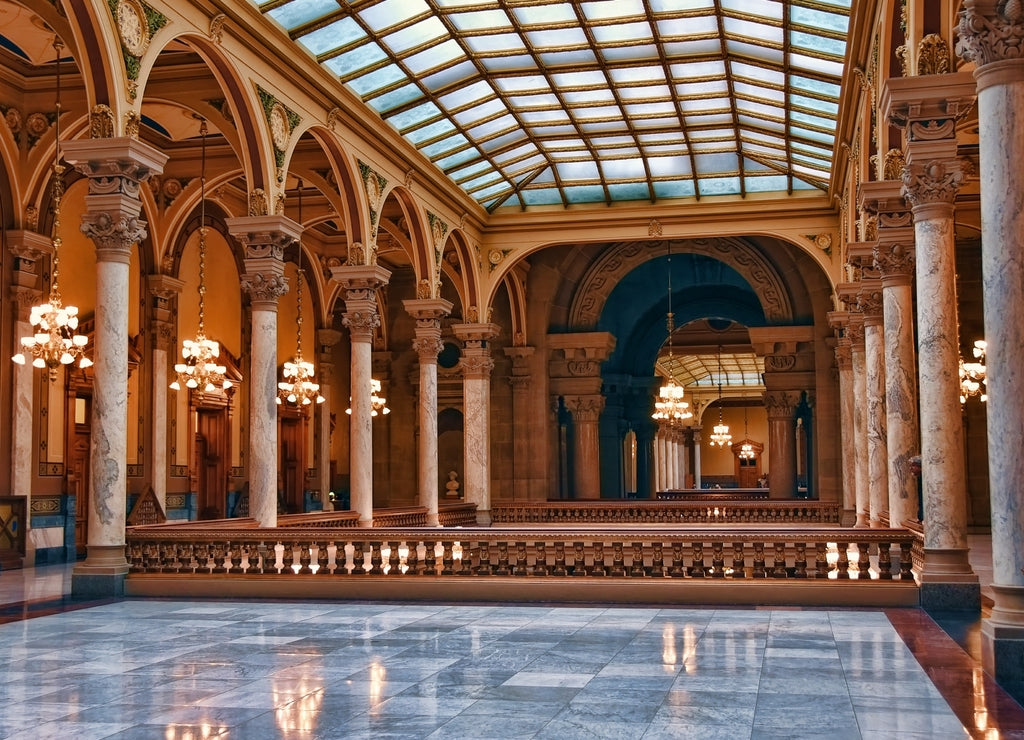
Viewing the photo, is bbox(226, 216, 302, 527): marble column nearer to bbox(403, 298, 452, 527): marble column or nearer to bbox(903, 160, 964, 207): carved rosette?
bbox(403, 298, 452, 527): marble column

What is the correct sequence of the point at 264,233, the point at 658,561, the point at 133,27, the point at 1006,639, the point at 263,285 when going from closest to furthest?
the point at 1006,639, the point at 658,561, the point at 133,27, the point at 264,233, the point at 263,285

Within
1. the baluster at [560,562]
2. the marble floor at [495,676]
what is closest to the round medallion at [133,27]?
the marble floor at [495,676]

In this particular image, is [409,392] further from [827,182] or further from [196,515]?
[827,182]

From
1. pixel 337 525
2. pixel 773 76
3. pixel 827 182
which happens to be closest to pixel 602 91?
pixel 773 76

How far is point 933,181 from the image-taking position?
34.2ft

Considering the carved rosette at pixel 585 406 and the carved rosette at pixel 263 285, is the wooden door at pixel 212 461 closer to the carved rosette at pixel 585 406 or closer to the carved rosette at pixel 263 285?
the carved rosette at pixel 263 285

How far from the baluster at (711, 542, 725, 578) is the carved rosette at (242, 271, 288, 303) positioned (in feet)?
23.2

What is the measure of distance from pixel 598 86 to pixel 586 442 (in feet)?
38.8

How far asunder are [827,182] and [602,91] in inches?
253

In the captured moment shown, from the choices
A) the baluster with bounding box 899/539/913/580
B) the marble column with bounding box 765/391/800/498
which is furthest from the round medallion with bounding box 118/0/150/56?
the marble column with bounding box 765/391/800/498

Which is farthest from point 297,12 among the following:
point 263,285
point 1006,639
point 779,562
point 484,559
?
point 1006,639

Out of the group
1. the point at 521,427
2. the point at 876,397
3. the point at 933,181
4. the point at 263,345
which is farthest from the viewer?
the point at 521,427

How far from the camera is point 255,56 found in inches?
565

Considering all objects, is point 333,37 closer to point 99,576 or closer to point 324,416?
point 99,576
